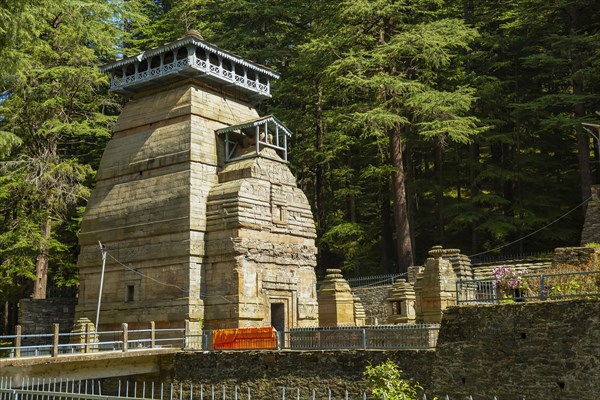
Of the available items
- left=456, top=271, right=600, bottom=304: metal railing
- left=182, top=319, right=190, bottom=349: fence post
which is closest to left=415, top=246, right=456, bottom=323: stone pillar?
left=456, top=271, right=600, bottom=304: metal railing

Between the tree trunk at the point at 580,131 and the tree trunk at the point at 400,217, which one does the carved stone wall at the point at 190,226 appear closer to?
the tree trunk at the point at 400,217

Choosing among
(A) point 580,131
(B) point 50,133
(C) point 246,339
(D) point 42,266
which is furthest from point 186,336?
(A) point 580,131

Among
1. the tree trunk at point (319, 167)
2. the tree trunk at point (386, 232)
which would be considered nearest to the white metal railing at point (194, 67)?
the tree trunk at point (319, 167)

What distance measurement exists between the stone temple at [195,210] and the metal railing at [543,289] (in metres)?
10.9

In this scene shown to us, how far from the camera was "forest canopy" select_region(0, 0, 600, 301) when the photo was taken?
1355 inches

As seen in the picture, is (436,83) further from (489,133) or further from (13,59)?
(13,59)

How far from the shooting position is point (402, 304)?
85.4ft

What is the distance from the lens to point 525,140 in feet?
130

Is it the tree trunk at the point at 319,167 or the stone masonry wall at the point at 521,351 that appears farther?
the tree trunk at the point at 319,167

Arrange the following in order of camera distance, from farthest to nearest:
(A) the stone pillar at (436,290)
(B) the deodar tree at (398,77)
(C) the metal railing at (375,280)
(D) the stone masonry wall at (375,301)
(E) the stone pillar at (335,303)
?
(C) the metal railing at (375,280)
(B) the deodar tree at (398,77)
(D) the stone masonry wall at (375,301)
(E) the stone pillar at (335,303)
(A) the stone pillar at (436,290)

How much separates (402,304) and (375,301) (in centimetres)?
681

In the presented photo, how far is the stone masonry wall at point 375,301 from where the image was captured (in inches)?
1262

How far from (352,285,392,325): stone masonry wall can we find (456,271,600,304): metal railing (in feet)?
43.7

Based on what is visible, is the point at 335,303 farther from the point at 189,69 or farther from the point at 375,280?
the point at 189,69
